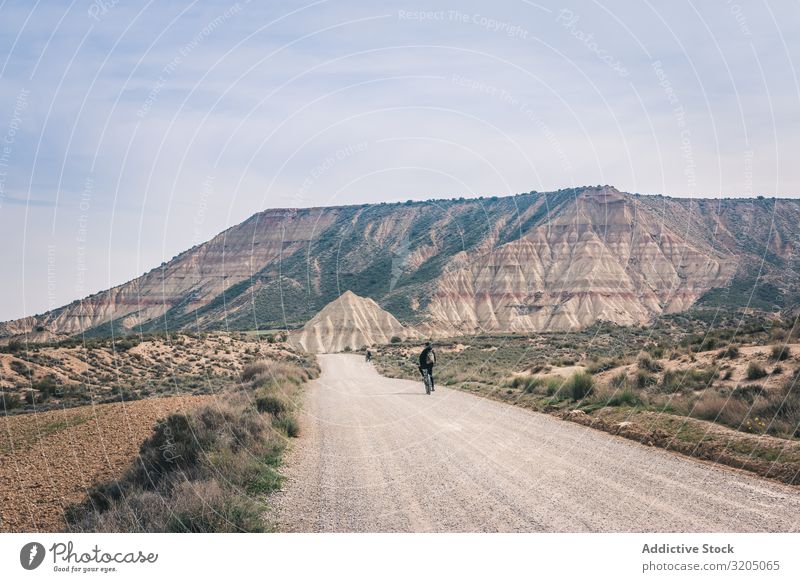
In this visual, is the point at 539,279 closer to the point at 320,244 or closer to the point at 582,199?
the point at 582,199

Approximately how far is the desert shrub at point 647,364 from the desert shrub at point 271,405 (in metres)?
13.3

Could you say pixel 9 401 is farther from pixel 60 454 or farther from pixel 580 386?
pixel 580 386

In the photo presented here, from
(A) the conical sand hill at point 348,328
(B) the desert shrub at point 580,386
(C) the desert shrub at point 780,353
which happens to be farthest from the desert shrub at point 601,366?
(A) the conical sand hill at point 348,328

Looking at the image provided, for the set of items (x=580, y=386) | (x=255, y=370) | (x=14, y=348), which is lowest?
(x=580, y=386)

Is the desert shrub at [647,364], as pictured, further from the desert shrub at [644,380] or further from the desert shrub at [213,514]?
the desert shrub at [213,514]

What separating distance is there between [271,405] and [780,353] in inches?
624

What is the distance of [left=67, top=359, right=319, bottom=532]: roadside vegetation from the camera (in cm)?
829

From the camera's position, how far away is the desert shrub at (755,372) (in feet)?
60.7

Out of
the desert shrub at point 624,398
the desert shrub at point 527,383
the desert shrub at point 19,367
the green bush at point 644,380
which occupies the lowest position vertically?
the desert shrub at point 527,383

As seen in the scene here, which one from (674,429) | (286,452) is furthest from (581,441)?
(286,452)

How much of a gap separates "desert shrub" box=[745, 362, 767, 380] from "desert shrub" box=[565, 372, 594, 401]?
481 cm

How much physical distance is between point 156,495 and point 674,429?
11.0 meters

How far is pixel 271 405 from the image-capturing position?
58.1 ft

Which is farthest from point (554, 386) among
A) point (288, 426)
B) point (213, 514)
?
point (213, 514)
